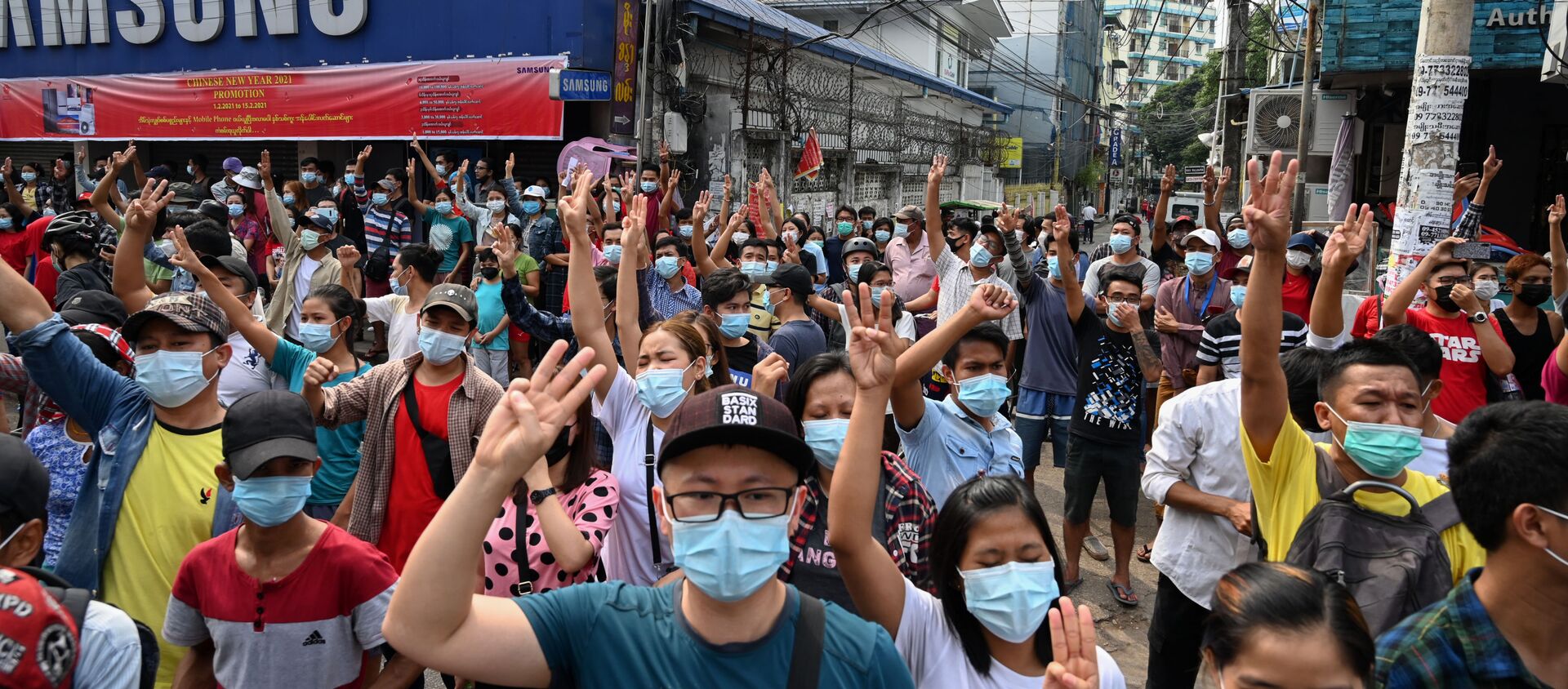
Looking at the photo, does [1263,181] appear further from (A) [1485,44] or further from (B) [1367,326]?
(A) [1485,44]

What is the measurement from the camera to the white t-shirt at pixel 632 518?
3.03 m

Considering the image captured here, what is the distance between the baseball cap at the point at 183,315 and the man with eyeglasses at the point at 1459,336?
4713 millimetres

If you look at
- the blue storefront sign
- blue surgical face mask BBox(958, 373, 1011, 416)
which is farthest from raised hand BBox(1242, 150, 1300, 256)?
the blue storefront sign

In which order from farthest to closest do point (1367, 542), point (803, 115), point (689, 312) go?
point (803, 115) < point (689, 312) < point (1367, 542)

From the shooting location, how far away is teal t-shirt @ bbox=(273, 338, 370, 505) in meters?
3.73

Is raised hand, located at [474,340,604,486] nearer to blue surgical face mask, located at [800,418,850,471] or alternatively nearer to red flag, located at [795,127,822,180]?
blue surgical face mask, located at [800,418,850,471]

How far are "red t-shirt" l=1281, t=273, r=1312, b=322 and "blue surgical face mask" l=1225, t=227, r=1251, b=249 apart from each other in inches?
43.6

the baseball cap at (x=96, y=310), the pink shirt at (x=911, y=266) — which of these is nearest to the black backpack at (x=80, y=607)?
the baseball cap at (x=96, y=310)

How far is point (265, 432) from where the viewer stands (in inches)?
101

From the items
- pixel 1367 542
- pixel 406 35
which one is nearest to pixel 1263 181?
pixel 1367 542

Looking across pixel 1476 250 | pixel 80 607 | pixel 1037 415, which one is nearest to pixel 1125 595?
A: pixel 1037 415

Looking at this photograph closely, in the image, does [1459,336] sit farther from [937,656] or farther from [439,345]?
[439,345]

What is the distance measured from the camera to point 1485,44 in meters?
9.69

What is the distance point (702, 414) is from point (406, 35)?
584 inches
